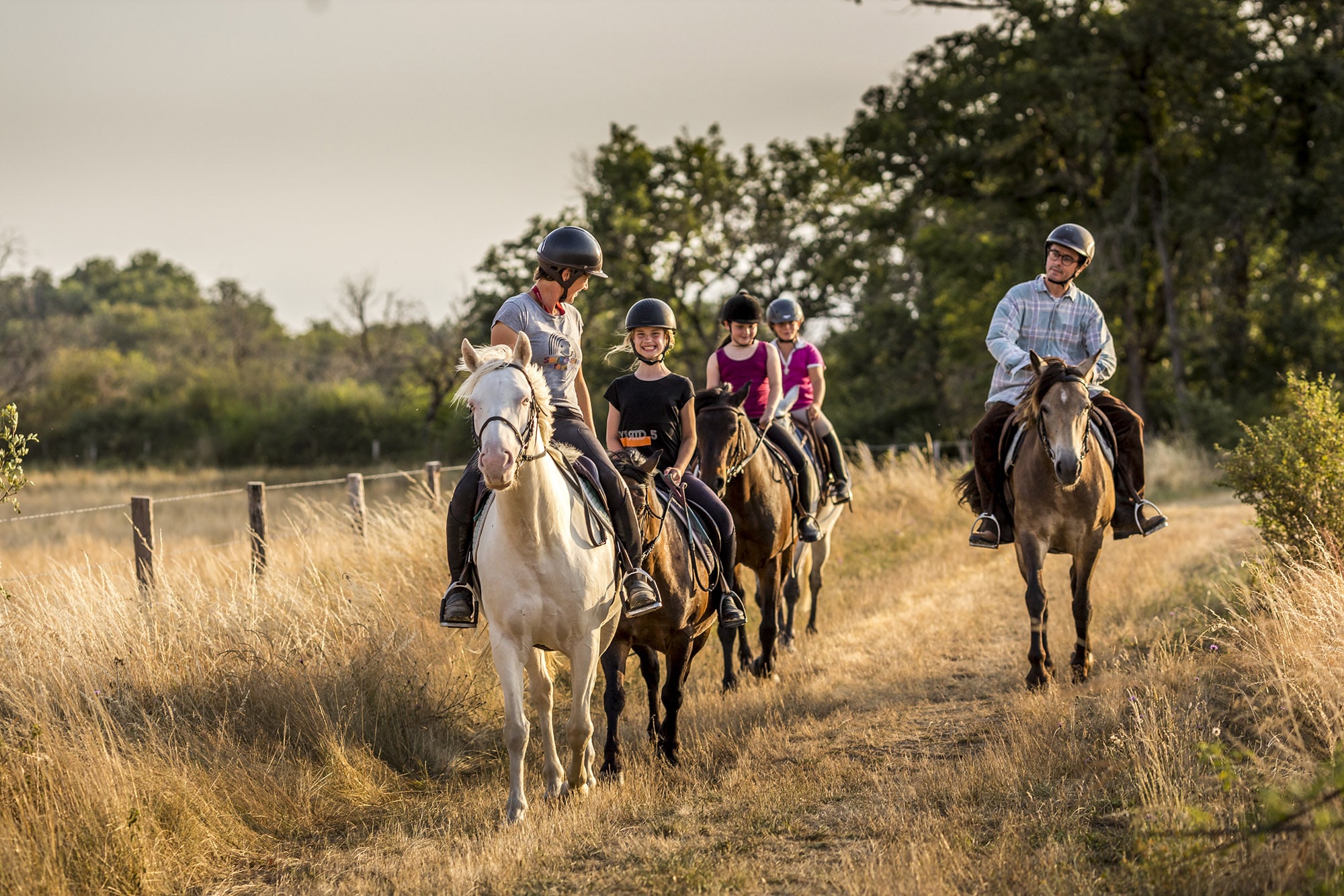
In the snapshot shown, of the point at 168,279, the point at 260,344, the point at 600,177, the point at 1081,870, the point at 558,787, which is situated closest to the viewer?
the point at 1081,870

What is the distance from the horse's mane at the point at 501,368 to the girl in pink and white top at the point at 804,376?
212 inches

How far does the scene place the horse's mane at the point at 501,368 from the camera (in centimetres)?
445

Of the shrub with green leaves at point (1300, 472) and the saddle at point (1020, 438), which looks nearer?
the shrub with green leaves at point (1300, 472)

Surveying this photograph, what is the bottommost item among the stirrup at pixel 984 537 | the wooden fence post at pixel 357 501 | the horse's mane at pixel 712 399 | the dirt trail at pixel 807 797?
the dirt trail at pixel 807 797

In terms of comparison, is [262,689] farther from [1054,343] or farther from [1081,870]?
[1054,343]

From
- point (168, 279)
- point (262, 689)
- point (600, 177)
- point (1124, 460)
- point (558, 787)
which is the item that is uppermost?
point (168, 279)

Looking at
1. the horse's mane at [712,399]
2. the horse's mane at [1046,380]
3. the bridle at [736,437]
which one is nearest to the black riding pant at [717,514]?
the bridle at [736,437]

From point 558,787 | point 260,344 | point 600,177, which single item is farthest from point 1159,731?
point 260,344

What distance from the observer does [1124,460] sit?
24.7 feet

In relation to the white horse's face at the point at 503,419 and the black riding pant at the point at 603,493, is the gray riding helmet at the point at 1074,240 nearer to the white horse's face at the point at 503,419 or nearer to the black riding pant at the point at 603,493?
the black riding pant at the point at 603,493

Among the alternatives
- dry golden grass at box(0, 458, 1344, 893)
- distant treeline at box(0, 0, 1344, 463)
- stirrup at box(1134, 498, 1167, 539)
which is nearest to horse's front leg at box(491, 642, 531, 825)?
dry golden grass at box(0, 458, 1344, 893)

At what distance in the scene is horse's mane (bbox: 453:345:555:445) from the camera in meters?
4.45

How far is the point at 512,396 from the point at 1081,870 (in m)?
2.92

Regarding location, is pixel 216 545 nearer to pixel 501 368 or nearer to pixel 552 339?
pixel 552 339
